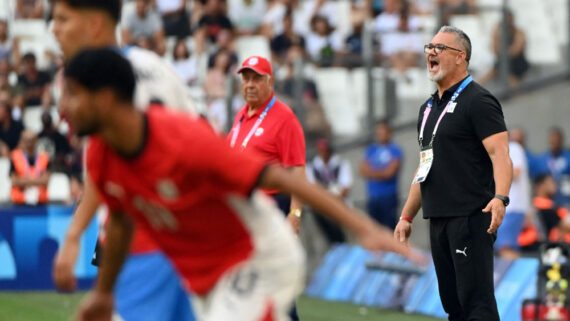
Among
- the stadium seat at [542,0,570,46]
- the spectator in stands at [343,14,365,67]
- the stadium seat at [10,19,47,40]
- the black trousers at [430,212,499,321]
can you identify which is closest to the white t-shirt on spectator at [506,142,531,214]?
the spectator in stands at [343,14,365,67]

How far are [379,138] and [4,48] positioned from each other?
773 cm

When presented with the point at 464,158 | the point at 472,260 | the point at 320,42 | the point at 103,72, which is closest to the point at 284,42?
the point at 320,42

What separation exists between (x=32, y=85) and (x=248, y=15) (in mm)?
4239

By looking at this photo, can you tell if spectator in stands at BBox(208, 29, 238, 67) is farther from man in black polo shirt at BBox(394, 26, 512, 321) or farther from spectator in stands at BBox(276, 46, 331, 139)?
man in black polo shirt at BBox(394, 26, 512, 321)

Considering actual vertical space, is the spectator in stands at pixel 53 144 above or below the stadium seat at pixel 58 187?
above

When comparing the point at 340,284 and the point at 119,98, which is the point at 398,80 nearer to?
A: the point at 340,284

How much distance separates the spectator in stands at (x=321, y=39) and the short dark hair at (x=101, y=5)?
1370 centimetres

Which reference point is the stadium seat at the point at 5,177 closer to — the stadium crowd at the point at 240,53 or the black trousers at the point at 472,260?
the stadium crowd at the point at 240,53

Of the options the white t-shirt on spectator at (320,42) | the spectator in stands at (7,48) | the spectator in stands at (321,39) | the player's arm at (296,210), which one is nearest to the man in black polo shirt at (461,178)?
the player's arm at (296,210)

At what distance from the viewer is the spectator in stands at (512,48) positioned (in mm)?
17938

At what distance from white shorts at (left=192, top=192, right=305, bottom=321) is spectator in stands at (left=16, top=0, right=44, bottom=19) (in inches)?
777

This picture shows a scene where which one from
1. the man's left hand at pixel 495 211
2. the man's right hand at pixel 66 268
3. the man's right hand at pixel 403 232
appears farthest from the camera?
the man's right hand at pixel 403 232

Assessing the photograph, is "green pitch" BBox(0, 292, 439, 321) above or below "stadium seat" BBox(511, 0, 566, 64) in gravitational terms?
below

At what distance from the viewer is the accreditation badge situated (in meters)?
8.05
